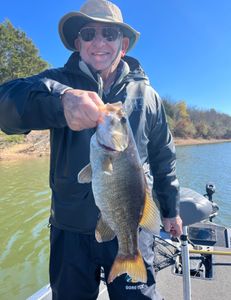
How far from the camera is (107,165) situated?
69.5 inches

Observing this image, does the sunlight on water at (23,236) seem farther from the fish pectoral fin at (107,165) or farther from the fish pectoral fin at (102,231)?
the fish pectoral fin at (107,165)

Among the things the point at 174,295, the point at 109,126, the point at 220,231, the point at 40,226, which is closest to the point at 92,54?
the point at 109,126

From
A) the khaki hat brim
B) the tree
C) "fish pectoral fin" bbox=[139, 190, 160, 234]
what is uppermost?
the tree

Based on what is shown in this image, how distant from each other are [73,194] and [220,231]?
3689 millimetres

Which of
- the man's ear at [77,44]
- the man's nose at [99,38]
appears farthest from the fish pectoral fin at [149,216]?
the man's ear at [77,44]

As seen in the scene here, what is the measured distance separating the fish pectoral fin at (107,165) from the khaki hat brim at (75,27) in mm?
1216

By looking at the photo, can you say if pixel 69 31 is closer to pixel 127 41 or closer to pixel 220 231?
pixel 127 41

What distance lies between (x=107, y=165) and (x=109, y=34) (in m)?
1.26

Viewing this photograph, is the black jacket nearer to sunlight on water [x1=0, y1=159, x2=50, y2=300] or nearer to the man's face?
the man's face

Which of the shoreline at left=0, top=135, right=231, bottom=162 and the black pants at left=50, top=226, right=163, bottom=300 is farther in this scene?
the shoreline at left=0, top=135, right=231, bottom=162

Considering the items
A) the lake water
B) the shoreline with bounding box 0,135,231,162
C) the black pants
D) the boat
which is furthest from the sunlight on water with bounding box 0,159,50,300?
the shoreline with bounding box 0,135,231,162

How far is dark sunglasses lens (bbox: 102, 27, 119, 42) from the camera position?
257 cm

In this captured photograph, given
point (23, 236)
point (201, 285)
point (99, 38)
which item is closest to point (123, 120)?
point (99, 38)

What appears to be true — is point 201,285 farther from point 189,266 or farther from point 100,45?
point 100,45
